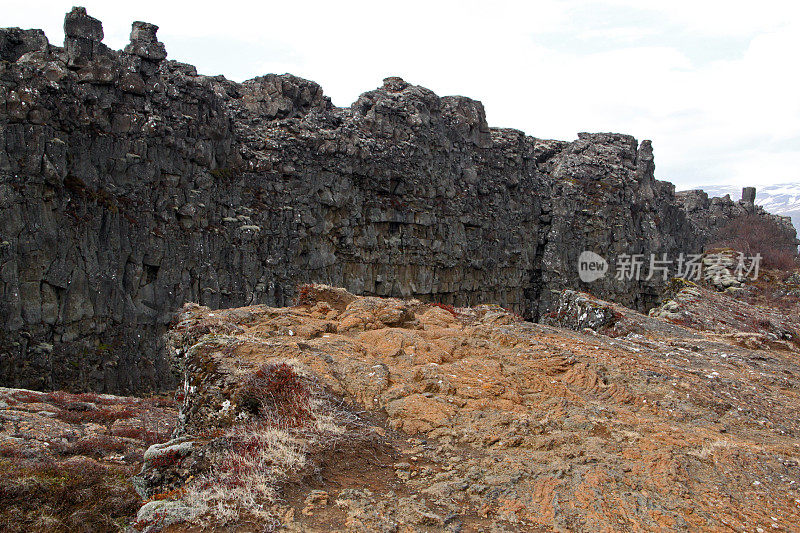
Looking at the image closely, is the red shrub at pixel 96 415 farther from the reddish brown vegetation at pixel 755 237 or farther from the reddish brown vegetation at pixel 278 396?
the reddish brown vegetation at pixel 755 237

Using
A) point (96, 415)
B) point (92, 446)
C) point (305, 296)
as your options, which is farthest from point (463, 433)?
point (96, 415)

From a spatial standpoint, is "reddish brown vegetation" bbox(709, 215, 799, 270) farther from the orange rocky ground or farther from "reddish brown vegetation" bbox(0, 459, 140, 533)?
"reddish brown vegetation" bbox(0, 459, 140, 533)

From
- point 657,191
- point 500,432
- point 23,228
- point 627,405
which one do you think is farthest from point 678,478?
point 657,191

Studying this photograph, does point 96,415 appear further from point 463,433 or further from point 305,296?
point 463,433

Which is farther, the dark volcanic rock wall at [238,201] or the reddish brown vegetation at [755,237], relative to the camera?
the reddish brown vegetation at [755,237]

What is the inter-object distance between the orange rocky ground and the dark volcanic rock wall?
48.7 feet

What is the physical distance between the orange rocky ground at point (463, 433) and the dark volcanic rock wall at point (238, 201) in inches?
585

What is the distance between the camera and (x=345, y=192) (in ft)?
124

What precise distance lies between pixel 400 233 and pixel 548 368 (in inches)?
1179

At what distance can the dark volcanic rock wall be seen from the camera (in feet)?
81.0

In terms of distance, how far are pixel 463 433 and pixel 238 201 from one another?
2715 centimetres

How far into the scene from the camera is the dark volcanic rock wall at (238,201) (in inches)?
973

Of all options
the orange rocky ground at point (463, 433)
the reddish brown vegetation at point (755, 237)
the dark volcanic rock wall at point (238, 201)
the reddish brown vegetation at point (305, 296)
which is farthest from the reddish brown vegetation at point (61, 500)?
the reddish brown vegetation at point (755, 237)

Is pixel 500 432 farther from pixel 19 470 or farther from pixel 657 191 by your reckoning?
pixel 657 191
